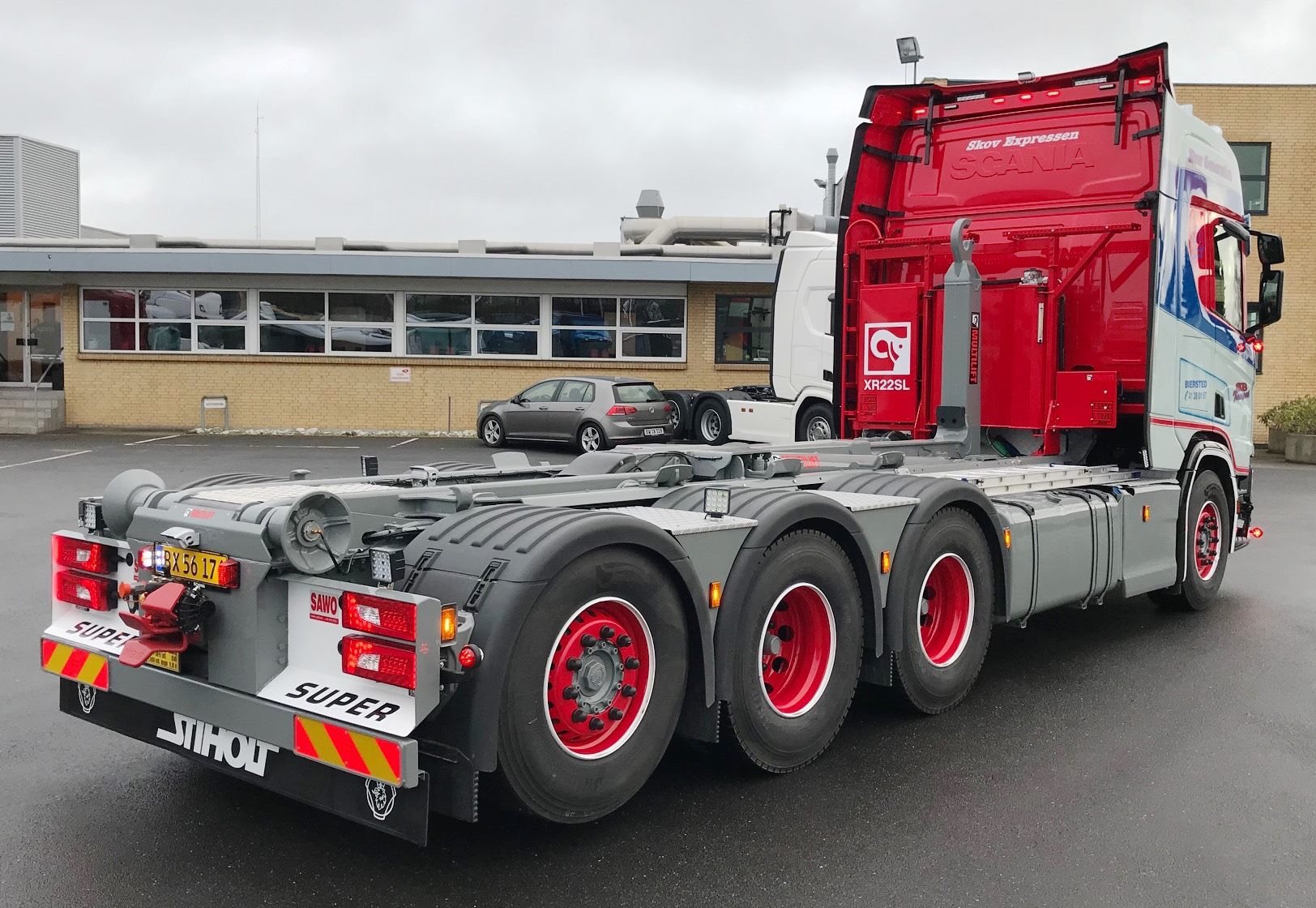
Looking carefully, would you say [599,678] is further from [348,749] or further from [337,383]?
[337,383]

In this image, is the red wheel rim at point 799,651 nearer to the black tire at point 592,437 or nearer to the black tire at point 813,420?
the black tire at point 813,420

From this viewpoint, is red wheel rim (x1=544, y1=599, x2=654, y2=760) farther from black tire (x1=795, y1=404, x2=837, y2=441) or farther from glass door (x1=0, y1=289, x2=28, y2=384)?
glass door (x1=0, y1=289, x2=28, y2=384)

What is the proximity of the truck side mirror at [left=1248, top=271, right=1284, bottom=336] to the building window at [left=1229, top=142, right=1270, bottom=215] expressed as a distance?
787 inches

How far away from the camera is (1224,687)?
259 inches

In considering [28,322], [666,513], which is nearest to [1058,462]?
[666,513]

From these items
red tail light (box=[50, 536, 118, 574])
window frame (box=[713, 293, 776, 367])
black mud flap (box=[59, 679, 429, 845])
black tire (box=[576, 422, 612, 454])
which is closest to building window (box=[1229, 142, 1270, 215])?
window frame (box=[713, 293, 776, 367])

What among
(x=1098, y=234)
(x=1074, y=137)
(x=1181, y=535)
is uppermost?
(x=1074, y=137)

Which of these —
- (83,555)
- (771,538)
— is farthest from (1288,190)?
(83,555)

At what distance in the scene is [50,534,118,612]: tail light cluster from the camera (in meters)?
4.58

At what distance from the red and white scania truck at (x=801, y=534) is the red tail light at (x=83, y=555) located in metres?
0.01

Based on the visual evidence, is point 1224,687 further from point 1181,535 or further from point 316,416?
point 316,416

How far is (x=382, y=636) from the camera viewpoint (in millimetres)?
3697

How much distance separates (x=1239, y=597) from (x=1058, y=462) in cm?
229

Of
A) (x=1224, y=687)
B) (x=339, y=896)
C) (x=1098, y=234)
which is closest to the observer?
(x=339, y=896)
